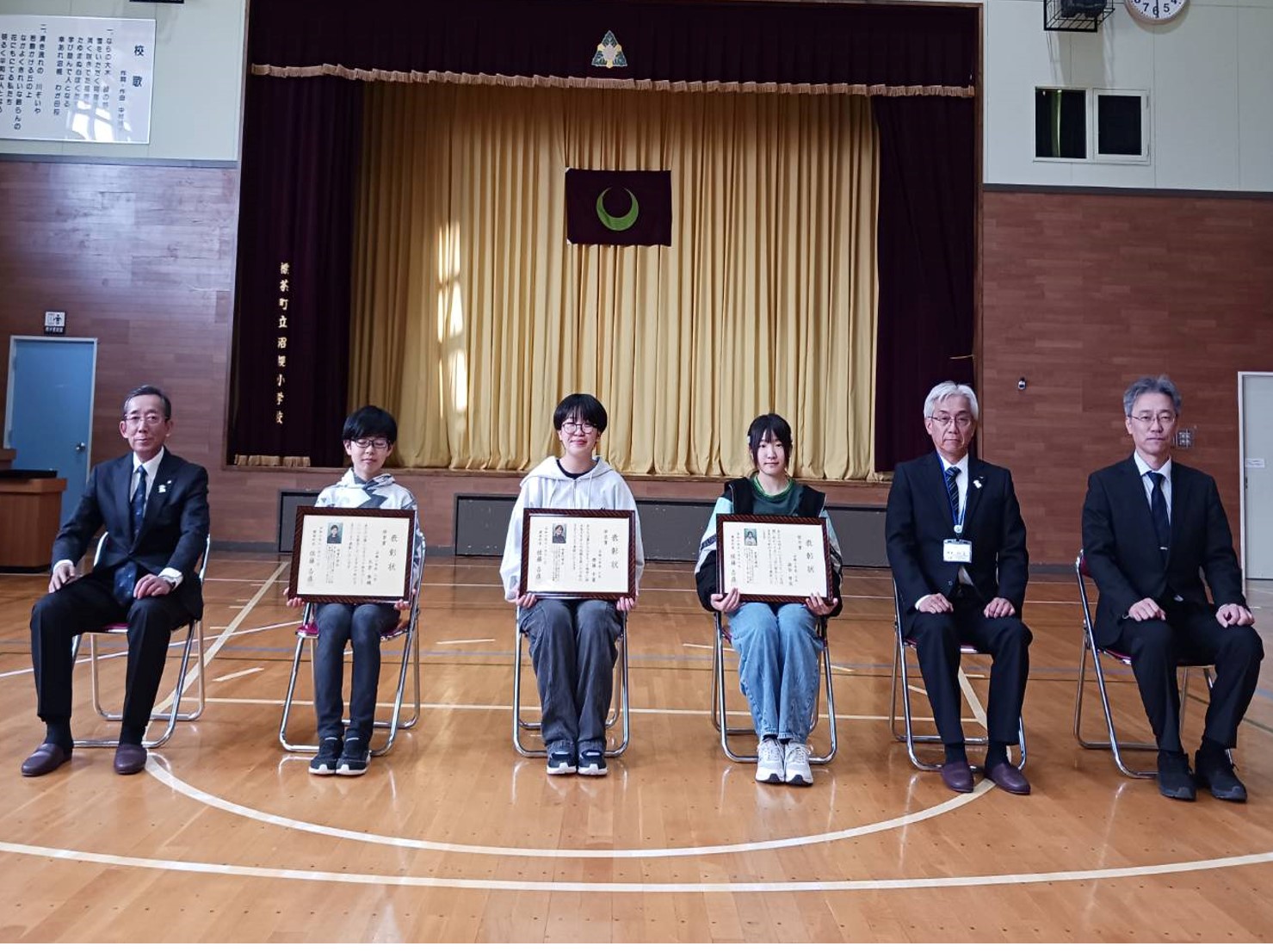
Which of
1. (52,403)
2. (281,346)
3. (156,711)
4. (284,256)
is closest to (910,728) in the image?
(156,711)

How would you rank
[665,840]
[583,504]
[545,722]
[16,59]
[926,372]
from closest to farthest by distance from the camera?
[665,840]
[545,722]
[583,504]
[16,59]
[926,372]

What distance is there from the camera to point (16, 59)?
31.2 feet

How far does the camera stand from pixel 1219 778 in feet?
10.2

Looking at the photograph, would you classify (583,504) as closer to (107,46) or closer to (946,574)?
(946,574)

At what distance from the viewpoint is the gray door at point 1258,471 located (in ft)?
32.1

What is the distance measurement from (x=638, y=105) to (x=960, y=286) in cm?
421

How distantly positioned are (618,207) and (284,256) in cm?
371

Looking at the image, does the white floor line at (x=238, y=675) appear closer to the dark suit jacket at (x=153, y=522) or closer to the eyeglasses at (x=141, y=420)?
the dark suit jacket at (x=153, y=522)

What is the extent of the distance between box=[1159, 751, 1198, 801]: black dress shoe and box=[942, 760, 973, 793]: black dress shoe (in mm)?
589

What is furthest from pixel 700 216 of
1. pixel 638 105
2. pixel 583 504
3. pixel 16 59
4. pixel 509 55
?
pixel 583 504

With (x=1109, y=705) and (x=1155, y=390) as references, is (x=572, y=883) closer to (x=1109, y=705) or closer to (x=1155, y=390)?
(x=1109, y=705)

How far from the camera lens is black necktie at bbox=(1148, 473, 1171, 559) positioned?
344 centimetres

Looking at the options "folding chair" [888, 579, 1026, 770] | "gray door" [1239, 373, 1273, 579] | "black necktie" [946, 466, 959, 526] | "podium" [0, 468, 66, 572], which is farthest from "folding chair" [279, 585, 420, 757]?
"gray door" [1239, 373, 1273, 579]

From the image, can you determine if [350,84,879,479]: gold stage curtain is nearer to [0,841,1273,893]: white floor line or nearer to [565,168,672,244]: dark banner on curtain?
[565,168,672,244]: dark banner on curtain
